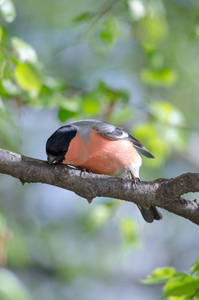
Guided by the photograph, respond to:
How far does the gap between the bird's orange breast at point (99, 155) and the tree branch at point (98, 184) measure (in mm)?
660

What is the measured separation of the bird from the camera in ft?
11.3

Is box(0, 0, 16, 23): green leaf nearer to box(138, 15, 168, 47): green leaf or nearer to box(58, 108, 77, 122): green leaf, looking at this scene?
box(58, 108, 77, 122): green leaf

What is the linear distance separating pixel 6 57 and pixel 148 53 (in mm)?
1604

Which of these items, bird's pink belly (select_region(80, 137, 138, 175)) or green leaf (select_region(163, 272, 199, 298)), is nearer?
green leaf (select_region(163, 272, 199, 298))

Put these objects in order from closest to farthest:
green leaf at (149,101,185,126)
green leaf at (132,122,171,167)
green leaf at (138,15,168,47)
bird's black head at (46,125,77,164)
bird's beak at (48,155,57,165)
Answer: bird's beak at (48,155,57,165) → bird's black head at (46,125,77,164) → green leaf at (149,101,185,126) → green leaf at (132,122,171,167) → green leaf at (138,15,168,47)

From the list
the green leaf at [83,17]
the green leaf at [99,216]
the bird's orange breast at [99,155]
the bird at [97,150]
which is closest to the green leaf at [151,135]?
the bird at [97,150]

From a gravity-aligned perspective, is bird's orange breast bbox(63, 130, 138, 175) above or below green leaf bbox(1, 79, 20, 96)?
below

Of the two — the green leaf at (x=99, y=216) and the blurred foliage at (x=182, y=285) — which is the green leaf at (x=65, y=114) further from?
the blurred foliage at (x=182, y=285)

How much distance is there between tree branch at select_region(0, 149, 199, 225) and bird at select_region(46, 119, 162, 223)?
547mm

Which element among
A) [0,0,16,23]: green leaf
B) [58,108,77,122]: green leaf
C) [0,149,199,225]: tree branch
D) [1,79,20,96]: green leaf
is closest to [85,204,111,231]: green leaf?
[58,108,77,122]: green leaf

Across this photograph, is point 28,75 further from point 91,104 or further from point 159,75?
point 159,75

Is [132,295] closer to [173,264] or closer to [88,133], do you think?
[173,264]

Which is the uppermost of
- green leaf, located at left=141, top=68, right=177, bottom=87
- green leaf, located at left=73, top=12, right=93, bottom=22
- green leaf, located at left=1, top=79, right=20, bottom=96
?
green leaf, located at left=73, top=12, right=93, bottom=22

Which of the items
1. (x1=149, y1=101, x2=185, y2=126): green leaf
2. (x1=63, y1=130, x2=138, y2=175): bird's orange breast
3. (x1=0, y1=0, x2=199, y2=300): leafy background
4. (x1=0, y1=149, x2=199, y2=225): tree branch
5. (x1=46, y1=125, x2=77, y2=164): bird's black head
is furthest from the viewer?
(x1=0, y1=0, x2=199, y2=300): leafy background
